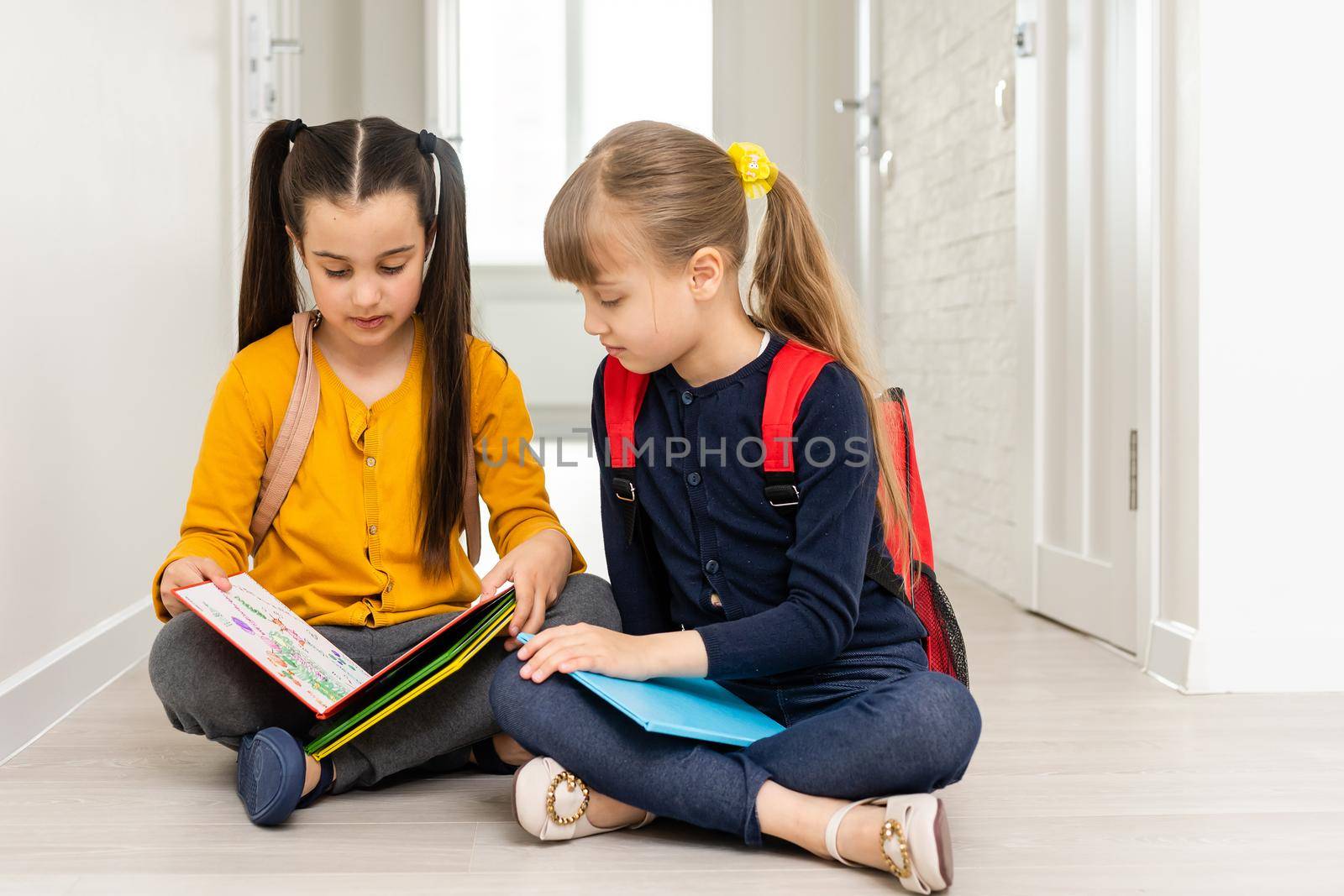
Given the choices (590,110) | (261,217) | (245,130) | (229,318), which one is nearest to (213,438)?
(261,217)

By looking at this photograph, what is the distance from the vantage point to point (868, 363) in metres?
1.27

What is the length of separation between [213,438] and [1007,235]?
1684 millimetres

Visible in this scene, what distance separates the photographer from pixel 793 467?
116 centimetres

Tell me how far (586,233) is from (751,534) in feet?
1.06

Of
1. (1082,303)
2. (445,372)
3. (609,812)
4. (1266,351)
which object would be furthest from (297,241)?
(1082,303)

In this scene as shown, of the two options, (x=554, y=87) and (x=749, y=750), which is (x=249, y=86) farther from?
(x=554, y=87)

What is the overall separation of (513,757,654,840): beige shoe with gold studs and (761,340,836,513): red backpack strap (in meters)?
0.32

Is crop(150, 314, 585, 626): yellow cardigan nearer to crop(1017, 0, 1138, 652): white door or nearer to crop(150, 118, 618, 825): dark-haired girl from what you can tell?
crop(150, 118, 618, 825): dark-haired girl

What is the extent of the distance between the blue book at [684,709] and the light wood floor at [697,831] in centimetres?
10

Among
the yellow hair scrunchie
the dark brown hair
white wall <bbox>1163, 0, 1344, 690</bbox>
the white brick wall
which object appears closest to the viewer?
the yellow hair scrunchie

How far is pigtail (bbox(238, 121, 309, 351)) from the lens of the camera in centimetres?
136

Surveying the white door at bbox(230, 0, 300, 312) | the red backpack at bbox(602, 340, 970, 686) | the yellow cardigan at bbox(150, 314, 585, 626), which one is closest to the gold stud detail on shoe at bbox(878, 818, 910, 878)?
the red backpack at bbox(602, 340, 970, 686)

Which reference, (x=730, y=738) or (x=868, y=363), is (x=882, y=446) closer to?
(x=868, y=363)

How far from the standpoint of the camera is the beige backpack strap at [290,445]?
1.32m
